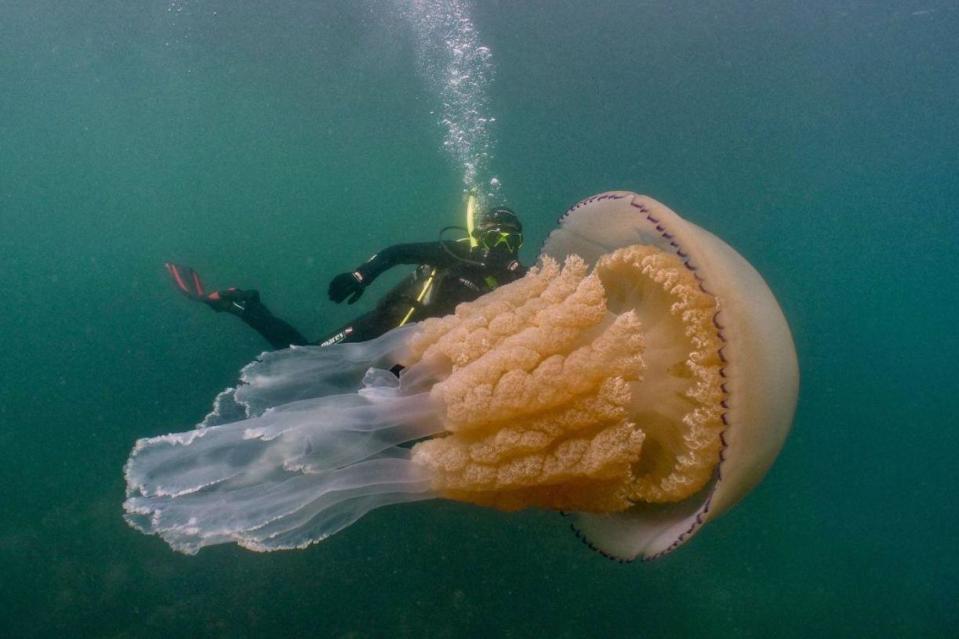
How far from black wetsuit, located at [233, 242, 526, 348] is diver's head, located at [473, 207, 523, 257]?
0.26 ft

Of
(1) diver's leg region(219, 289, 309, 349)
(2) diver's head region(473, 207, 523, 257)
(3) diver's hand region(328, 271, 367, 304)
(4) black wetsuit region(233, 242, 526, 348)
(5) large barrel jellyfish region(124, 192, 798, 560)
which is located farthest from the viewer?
(1) diver's leg region(219, 289, 309, 349)

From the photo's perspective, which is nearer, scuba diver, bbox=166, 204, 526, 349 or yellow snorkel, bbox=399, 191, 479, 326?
scuba diver, bbox=166, 204, 526, 349

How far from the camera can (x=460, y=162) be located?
38188 mm

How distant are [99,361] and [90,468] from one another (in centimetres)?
416

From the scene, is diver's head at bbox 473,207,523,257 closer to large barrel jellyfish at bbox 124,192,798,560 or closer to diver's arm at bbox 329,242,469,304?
diver's arm at bbox 329,242,469,304

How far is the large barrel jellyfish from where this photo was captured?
1.88 m

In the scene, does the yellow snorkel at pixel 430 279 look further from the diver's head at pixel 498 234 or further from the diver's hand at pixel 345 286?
the diver's hand at pixel 345 286

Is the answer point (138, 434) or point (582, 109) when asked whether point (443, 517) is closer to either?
point (138, 434)

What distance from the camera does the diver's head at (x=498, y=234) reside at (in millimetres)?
4832

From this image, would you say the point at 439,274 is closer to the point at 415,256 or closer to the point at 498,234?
the point at 415,256

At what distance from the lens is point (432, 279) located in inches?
197

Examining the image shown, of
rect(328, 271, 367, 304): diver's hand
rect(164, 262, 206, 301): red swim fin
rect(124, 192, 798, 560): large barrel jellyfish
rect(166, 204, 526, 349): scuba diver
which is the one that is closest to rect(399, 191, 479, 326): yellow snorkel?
rect(166, 204, 526, 349): scuba diver

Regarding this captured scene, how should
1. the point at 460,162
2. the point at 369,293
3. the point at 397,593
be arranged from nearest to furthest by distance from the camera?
the point at 397,593, the point at 369,293, the point at 460,162

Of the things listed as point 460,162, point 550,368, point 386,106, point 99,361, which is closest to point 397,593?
point 550,368
